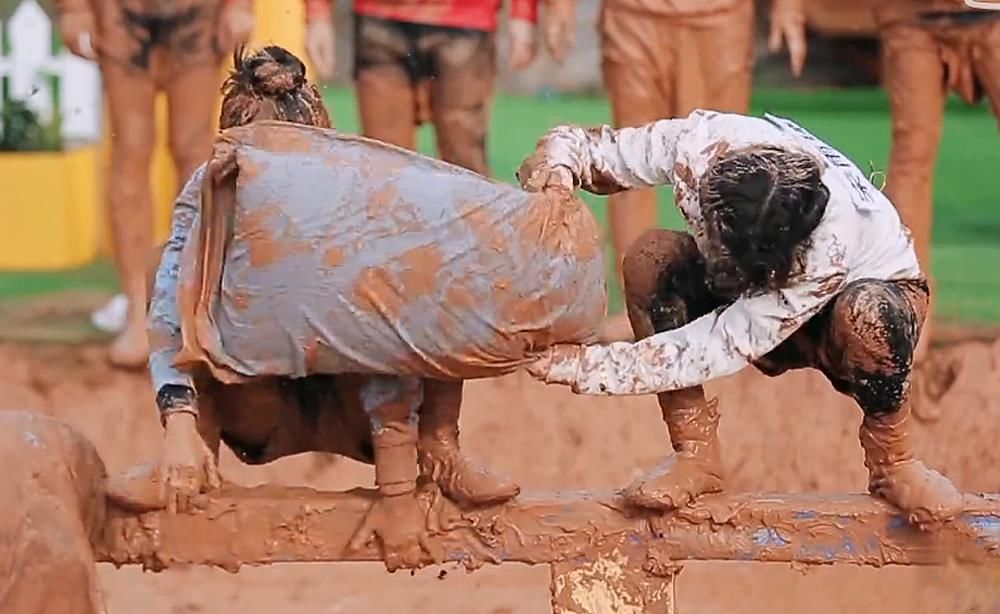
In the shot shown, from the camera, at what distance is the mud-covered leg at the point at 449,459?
193cm

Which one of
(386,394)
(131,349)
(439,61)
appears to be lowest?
(131,349)

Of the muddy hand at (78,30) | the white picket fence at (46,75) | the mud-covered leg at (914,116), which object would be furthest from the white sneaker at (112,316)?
the mud-covered leg at (914,116)

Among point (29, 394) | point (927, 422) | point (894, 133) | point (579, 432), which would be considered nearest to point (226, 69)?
point (29, 394)

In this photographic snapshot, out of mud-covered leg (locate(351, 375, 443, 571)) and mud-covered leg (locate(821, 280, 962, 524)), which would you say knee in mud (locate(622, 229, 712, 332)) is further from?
mud-covered leg (locate(351, 375, 443, 571))

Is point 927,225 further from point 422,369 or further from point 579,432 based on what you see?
point 422,369

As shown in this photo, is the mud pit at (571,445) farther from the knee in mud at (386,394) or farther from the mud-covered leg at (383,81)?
the knee in mud at (386,394)

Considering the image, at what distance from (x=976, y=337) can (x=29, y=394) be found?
2.23 m

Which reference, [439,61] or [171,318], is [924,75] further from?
[171,318]

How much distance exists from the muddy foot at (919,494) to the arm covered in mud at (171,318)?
86 centimetres

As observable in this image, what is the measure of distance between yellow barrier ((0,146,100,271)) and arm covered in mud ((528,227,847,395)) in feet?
8.18

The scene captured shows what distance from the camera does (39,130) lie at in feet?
13.1

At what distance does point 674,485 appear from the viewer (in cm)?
195

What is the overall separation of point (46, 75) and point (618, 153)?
2.49 meters

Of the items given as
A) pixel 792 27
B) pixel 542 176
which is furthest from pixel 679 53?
pixel 542 176
